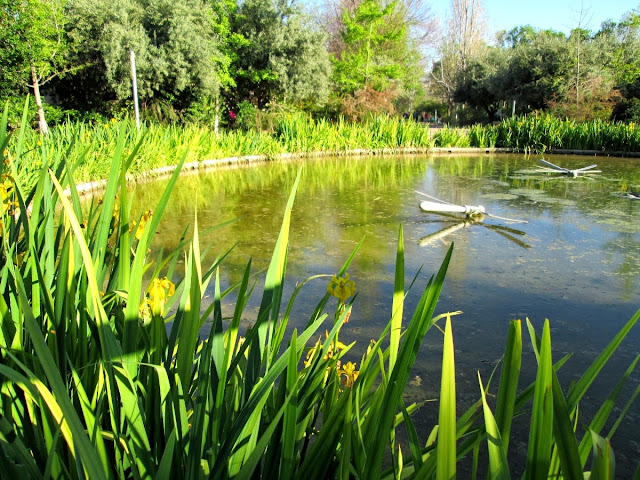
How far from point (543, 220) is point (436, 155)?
6761mm

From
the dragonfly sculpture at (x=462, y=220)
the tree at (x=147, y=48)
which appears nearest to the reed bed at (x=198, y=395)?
the dragonfly sculpture at (x=462, y=220)

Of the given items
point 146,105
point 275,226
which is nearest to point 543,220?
point 275,226

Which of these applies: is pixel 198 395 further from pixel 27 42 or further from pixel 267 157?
pixel 267 157

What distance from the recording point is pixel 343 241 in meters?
3.75

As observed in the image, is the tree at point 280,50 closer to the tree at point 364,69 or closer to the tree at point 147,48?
the tree at point 147,48

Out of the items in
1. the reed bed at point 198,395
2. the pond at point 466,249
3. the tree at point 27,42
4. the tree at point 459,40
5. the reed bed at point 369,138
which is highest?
the tree at point 459,40

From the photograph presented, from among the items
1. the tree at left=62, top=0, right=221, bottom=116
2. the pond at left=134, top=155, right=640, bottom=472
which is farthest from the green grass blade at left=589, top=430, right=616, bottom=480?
the tree at left=62, top=0, right=221, bottom=116

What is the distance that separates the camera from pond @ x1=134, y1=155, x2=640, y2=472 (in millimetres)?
2076

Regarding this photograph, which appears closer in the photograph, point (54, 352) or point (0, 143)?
point (54, 352)

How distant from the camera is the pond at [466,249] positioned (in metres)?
2.08

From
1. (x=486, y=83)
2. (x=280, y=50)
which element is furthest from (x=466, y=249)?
(x=486, y=83)

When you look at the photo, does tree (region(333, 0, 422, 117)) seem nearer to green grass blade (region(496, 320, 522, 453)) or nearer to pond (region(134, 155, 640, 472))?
pond (region(134, 155, 640, 472))

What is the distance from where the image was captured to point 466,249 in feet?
11.7

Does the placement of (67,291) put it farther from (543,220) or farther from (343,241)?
(543,220)
